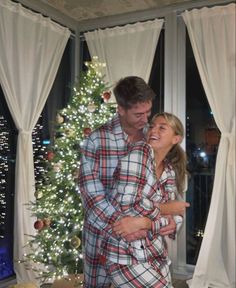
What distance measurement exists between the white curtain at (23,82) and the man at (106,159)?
4.28ft

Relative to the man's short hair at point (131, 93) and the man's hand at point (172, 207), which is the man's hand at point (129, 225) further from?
the man's short hair at point (131, 93)

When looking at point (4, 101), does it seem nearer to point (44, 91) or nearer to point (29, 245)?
point (44, 91)

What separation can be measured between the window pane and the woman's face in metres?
1.28

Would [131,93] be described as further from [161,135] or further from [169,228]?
[169,228]

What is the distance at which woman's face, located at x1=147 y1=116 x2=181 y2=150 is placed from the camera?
50.3 inches

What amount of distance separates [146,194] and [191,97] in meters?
1.75

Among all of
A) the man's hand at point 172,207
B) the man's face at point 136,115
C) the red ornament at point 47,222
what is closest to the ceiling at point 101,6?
the red ornament at point 47,222

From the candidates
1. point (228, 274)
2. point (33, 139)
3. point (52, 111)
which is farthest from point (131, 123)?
point (52, 111)

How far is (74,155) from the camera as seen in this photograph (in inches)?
89.4

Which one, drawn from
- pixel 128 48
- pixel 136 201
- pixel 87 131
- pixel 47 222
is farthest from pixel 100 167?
pixel 128 48

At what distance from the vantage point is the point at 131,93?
1.18 m

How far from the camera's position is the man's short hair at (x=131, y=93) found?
46.3 inches

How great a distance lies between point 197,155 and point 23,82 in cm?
138

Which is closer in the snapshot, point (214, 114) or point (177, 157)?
point (177, 157)
